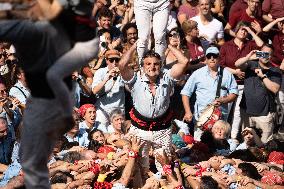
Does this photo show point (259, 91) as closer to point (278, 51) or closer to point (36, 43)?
point (278, 51)

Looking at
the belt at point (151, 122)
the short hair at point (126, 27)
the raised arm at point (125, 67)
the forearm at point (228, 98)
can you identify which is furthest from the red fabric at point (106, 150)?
the short hair at point (126, 27)

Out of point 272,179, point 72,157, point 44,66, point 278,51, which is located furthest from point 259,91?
point 44,66

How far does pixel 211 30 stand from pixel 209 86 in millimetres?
1568

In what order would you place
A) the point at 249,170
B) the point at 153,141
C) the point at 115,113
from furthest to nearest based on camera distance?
the point at 115,113, the point at 249,170, the point at 153,141

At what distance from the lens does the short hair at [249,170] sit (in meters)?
11.0

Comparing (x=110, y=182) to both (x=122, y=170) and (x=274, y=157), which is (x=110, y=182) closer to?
(x=122, y=170)

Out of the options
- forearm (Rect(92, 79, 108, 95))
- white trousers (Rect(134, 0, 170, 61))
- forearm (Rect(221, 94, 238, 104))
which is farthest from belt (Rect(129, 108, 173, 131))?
→ forearm (Rect(221, 94, 238, 104))

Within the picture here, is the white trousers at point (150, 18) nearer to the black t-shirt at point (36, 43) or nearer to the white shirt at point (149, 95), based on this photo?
the white shirt at point (149, 95)

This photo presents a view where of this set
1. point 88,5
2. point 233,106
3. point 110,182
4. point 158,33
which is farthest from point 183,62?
point 88,5

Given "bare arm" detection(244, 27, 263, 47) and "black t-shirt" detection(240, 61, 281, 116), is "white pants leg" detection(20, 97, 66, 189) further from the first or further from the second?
"bare arm" detection(244, 27, 263, 47)

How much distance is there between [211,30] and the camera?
44.8 feet

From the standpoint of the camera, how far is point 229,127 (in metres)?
12.0

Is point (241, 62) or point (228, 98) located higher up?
point (241, 62)

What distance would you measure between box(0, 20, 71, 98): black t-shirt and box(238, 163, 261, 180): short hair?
17.6 feet
